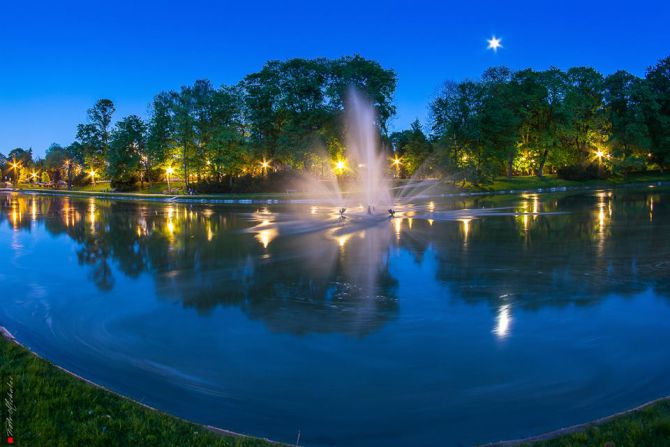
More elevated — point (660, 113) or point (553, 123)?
point (660, 113)

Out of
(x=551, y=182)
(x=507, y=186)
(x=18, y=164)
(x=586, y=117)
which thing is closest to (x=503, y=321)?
(x=507, y=186)

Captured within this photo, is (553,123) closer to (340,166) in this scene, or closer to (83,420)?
(340,166)

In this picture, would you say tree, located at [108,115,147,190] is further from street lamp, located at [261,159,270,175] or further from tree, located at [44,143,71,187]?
tree, located at [44,143,71,187]

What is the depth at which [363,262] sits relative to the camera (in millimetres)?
15695

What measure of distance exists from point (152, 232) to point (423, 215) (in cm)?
1639

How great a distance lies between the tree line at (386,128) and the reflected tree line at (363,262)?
35.4 metres

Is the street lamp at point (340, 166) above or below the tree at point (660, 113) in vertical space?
below

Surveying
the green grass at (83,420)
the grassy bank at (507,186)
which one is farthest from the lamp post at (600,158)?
the green grass at (83,420)

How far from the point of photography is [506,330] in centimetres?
906

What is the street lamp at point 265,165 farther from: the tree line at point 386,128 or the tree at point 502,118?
the tree at point 502,118

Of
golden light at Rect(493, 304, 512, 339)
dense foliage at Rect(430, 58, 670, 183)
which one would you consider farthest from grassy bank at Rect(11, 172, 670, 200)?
golden light at Rect(493, 304, 512, 339)

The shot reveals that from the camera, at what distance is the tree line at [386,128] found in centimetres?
6081

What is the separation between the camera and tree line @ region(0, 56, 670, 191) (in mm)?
60812

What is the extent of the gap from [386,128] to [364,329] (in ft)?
194
